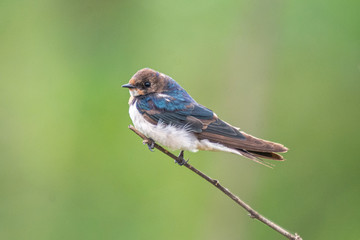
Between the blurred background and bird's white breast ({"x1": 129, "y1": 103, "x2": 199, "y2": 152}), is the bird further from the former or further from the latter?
the blurred background

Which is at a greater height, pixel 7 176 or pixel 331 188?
pixel 331 188

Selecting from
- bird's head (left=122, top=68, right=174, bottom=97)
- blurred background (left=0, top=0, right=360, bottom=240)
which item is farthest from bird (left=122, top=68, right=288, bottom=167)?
blurred background (left=0, top=0, right=360, bottom=240)

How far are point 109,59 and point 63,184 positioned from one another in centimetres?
202

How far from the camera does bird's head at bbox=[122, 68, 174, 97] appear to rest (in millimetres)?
4102

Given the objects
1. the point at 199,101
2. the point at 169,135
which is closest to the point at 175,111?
the point at 169,135

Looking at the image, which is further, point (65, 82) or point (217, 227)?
point (65, 82)

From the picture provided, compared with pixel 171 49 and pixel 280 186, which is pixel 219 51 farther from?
pixel 280 186

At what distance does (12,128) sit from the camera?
8898mm

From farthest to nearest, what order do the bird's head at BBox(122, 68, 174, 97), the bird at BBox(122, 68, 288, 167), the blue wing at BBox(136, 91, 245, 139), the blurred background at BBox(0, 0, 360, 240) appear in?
the blurred background at BBox(0, 0, 360, 240)
the bird's head at BBox(122, 68, 174, 97)
the blue wing at BBox(136, 91, 245, 139)
the bird at BBox(122, 68, 288, 167)

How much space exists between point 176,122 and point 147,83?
0.41 meters

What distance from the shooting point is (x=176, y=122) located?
12.9 feet

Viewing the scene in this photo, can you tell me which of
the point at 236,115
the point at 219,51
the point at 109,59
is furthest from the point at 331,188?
the point at 109,59

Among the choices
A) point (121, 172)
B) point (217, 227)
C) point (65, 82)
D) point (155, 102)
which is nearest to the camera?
point (155, 102)

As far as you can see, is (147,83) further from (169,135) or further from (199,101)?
(199,101)
